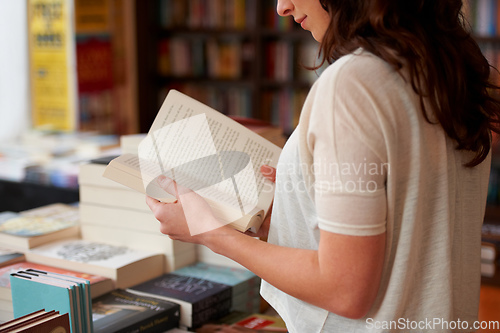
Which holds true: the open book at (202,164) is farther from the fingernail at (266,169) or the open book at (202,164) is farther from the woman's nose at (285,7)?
the woman's nose at (285,7)

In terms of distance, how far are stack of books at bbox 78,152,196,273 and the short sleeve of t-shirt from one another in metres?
0.80

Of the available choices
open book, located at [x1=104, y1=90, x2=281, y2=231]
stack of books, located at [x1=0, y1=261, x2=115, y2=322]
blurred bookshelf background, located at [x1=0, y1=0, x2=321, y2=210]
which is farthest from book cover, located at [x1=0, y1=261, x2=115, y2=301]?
blurred bookshelf background, located at [x1=0, y1=0, x2=321, y2=210]

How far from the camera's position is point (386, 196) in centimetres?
70

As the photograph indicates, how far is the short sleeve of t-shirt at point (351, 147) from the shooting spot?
0.65 metres

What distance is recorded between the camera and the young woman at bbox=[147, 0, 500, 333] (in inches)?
26.0

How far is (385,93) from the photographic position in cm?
67

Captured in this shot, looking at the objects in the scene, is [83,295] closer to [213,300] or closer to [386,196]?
[213,300]

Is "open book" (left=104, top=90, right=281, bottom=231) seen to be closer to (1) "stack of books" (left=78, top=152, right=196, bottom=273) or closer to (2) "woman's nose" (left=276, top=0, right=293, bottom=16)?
(2) "woman's nose" (left=276, top=0, right=293, bottom=16)

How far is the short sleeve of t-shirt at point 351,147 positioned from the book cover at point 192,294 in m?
0.65

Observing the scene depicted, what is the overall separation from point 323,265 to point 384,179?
127 mm

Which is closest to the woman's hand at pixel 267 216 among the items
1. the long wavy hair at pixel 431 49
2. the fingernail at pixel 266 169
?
the fingernail at pixel 266 169

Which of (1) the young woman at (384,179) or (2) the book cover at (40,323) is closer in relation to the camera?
(1) the young woman at (384,179)

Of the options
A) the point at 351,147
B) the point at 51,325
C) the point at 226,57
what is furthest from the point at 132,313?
the point at 226,57

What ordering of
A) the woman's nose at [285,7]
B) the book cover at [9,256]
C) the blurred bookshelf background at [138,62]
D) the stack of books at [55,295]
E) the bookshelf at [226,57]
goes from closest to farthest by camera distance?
the woman's nose at [285,7], the stack of books at [55,295], the book cover at [9,256], the blurred bookshelf background at [138,62], the bookshelf at [226,57]
